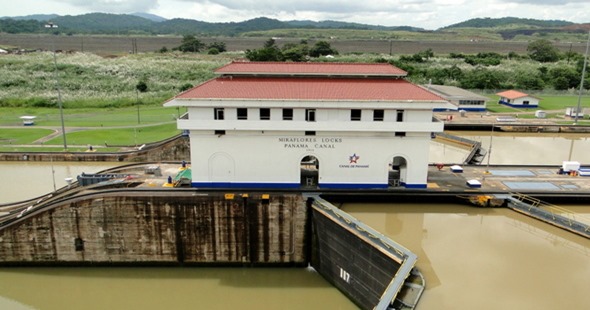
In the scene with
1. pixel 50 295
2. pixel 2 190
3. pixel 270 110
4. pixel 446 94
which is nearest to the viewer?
pixel 50 295

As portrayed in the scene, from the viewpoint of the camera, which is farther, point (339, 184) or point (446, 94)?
point (446, 94)

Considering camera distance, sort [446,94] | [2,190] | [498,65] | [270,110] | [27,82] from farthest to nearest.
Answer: [498,65] < [27,82] < [446,94] < [2,190] < [270,110]

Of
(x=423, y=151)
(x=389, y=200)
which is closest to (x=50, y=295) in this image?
(x=389, y=200)

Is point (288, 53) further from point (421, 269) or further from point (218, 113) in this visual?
point (421, 269)

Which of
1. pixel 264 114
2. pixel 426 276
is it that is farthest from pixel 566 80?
pixel 426 276

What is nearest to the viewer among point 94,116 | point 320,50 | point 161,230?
point 161,230

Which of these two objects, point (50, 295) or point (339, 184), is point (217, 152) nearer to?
point (339, 184)

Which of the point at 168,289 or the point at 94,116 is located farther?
the point at 94,116
